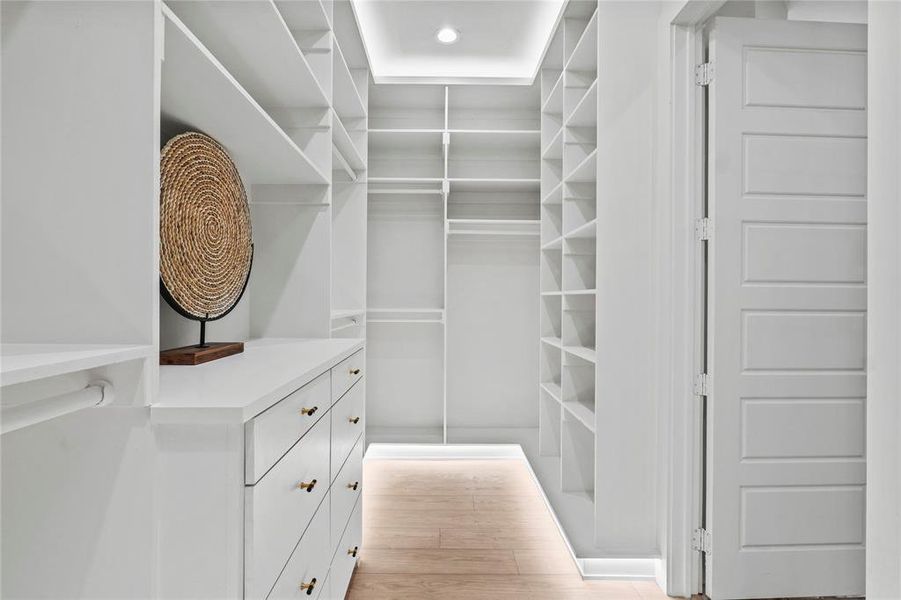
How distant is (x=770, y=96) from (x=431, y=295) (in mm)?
2311

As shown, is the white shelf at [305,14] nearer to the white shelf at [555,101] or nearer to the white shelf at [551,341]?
the white shelf at [555,101]

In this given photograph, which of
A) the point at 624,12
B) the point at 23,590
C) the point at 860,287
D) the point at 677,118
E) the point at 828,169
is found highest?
the point at 624,12

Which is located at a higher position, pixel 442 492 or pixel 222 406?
pixel 222 406

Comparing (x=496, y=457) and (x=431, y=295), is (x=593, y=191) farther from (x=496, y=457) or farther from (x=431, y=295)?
(x=496, y=457)

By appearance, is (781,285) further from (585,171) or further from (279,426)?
(279,426)

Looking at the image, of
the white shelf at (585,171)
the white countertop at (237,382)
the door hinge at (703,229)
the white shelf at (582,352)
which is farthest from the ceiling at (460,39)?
the white countertop at (237,382)

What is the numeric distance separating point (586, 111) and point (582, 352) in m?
1.14

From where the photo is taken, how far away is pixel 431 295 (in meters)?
3.61

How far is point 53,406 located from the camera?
0.67 meters

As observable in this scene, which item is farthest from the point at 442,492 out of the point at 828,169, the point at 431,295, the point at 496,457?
the point at 828,169

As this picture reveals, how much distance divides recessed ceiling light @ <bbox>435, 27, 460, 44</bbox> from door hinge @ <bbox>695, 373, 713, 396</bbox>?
2150 mm

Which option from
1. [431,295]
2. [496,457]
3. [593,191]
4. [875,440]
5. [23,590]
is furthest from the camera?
[431,295]

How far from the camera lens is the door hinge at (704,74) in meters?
1.83

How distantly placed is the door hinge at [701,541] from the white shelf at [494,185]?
2.11 m
